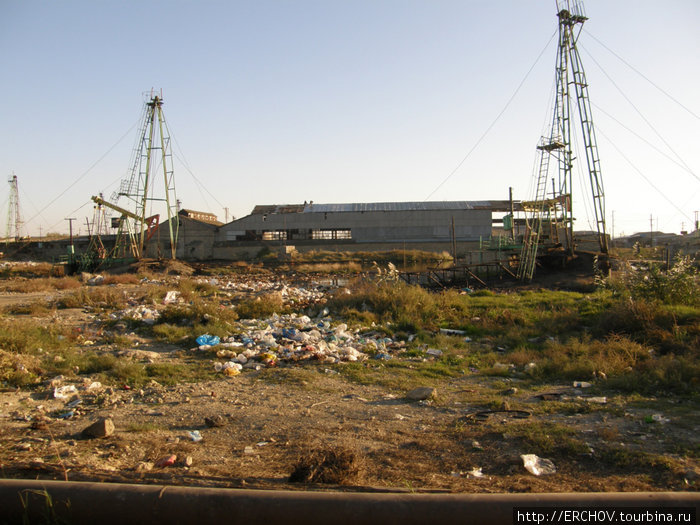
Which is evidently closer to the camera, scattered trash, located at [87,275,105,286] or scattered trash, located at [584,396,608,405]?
scattered trash, located at [584,396,608,405]

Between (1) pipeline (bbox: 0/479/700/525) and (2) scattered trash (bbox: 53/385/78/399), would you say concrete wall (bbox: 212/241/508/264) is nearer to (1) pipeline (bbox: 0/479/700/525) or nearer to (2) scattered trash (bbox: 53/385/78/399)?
(2) scattered trash (bbox: 53/385/78/399)

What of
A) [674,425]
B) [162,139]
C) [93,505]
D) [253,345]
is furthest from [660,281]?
[162,139]

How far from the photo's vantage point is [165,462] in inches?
143

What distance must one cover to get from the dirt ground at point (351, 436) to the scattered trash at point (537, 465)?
0.18 ft

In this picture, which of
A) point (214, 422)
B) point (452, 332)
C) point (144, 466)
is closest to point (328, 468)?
point (144, 466)

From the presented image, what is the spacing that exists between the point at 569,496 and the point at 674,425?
9.59 feet

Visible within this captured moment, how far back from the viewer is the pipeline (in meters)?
2.42

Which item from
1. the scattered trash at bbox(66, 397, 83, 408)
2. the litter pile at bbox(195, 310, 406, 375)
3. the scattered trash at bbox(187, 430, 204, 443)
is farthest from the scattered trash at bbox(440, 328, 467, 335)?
the scattered trash at bbox(66, 397, 83, 408)

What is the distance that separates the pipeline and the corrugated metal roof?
41025mm

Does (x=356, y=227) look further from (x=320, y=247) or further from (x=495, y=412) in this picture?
(x=495, y=412)

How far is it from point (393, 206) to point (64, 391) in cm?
4145

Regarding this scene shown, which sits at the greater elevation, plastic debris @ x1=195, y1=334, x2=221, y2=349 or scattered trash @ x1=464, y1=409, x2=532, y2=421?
plastic debris @ x1=195, y1=334, x2=221, y2=349

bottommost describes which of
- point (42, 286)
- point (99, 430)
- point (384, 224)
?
point (99, 430)

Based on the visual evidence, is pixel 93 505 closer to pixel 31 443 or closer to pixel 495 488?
pixel 31 443
